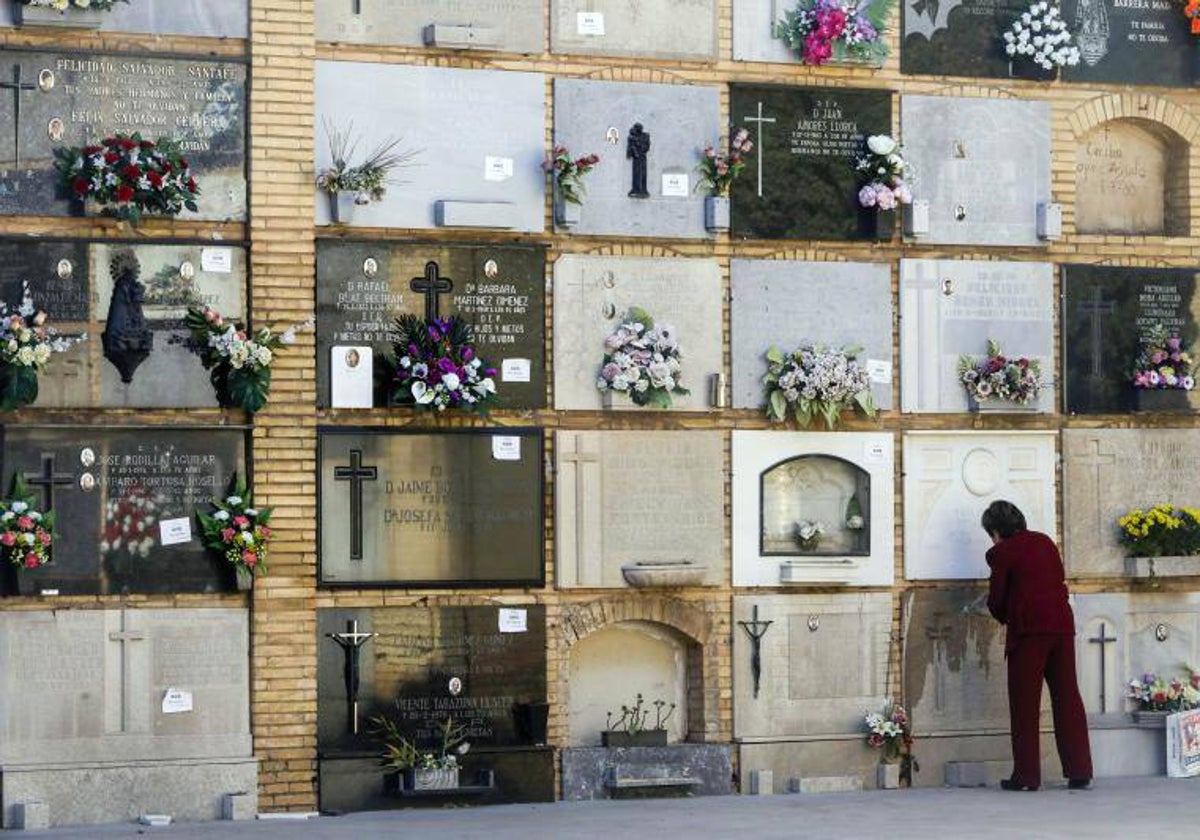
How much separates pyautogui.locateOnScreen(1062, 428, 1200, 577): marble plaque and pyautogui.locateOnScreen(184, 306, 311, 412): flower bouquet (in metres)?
5.80

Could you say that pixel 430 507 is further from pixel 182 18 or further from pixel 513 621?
pixel 182 18

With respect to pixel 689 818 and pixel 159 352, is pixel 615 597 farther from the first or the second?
pixel 159 352

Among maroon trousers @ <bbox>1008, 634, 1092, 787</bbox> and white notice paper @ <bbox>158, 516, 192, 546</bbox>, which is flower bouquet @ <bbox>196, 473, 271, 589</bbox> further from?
maroon trousers @ <bbox>1008, 634, 1092, 787</bbox>

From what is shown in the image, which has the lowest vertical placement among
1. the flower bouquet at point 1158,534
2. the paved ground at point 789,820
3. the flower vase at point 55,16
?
the paved ground at point 789,820

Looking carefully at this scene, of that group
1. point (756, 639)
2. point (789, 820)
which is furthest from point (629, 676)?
point (789, 820)

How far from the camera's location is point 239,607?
1484 centimetres

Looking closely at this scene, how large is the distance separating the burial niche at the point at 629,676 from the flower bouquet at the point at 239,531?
2.33 meters

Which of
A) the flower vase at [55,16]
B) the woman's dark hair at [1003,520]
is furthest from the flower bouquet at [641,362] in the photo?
the flower vase at [55,16]

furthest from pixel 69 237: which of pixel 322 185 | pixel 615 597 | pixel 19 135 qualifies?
pixel 615 597

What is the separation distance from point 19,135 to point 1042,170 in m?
7.10

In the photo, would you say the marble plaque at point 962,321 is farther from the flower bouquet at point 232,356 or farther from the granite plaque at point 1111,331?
the flower bouquet at point 232,356

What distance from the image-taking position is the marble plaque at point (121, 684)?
1430cm

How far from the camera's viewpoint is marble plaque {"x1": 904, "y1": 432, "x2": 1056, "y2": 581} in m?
16.6

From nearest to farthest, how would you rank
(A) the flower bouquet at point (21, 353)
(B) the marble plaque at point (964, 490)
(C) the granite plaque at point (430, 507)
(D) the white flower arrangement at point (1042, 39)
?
1. (A) the flower bouquet at point (21, 353)
2. (C) the granite plaque at point (430, 507)
3. (B) the marble plaque at point (964, 490)
4. (D) the white flower arrangement at point (1042, 39)
